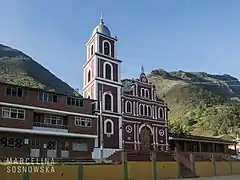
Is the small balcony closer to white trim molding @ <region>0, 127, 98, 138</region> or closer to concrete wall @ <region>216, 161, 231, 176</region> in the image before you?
white trim molding @ <region>0, 127, 98, 138</region>

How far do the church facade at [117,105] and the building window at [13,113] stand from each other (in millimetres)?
9469

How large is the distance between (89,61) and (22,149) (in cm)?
1566

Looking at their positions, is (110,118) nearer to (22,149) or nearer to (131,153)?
(131,153)

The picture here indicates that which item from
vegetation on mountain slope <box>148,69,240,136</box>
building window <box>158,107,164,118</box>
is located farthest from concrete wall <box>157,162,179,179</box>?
vegetation on mountain slope <box>148,69,240,136</box>

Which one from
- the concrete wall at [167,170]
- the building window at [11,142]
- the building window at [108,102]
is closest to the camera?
the concrete wall at [167,170]

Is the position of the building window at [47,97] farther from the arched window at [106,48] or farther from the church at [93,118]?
the arched window at [106,48]

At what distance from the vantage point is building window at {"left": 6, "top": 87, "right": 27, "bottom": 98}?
30.7m

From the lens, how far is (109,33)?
4319cm

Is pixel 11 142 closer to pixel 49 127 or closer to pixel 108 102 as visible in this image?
pixel 49 127

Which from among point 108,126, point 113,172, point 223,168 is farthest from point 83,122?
point 223,168

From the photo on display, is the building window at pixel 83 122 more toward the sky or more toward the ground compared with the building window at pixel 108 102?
more toward the ground

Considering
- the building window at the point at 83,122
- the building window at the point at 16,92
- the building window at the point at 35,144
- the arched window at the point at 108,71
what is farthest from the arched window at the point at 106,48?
the building window at the point at 35,144

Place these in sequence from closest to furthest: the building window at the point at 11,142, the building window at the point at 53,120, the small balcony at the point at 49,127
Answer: the building window at the point at 11,142
the small balcony at the point at 49,127
the building window at the point at 53,120

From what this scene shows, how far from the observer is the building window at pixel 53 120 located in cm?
3394
